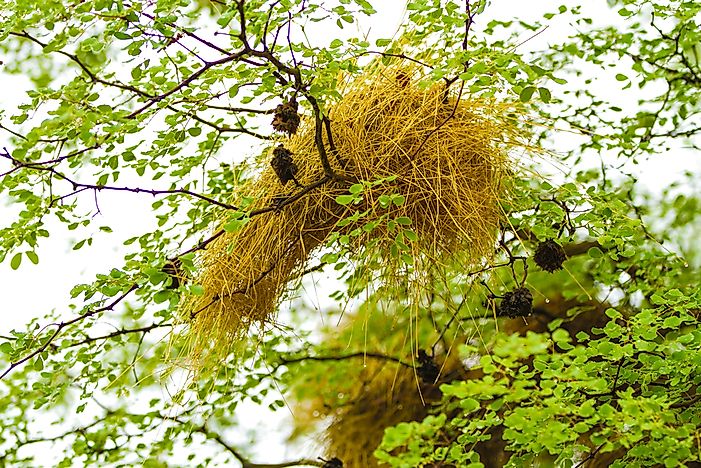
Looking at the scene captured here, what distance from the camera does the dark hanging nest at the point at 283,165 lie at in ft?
3.87

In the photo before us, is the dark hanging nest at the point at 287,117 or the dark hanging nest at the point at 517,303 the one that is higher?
the dark hanging nest at the point at 287,117

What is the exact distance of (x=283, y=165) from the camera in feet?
3.87

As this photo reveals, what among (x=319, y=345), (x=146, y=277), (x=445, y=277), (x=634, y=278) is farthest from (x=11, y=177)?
(x=634, y=278)

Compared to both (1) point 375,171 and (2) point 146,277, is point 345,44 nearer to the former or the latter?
(1) point 375,171

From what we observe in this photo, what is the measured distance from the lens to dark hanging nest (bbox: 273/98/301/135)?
3.89 ft

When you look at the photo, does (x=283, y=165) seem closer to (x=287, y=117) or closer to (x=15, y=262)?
(x=287, y=117)

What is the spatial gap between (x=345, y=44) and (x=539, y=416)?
0.59 meters

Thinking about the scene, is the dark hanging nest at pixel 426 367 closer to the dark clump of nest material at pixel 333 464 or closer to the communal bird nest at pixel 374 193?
the dark clump of nest material at pixel 333 464

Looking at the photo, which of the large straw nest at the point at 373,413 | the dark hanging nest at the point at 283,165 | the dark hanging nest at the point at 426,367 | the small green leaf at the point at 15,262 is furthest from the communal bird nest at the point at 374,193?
the large straw nest at the point at 373,413

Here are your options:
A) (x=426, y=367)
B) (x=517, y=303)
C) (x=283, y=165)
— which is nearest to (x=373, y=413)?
(x=426, y=367)

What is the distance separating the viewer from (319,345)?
2.03 m

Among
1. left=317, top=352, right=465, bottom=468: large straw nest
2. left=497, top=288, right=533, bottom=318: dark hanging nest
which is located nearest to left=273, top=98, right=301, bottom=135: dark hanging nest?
left=497, top=288, right=533, bottom=318: dark hanging nest

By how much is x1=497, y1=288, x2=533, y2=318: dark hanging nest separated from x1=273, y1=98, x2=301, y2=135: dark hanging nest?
14.9 inches

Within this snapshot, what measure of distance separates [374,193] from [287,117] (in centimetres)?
17
